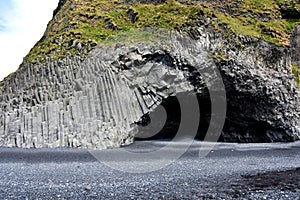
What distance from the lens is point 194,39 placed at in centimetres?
2208

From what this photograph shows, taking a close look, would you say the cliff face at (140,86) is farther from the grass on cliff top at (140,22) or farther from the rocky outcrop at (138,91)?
the grass on cliff top at (140,22)

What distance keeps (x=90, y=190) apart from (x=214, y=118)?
56.6 ft

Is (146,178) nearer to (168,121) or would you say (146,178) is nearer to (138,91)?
(138,91)

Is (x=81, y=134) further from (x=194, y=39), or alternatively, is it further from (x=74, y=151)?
(x=194, y=39)

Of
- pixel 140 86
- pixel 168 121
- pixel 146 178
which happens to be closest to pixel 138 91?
pixel 140 86

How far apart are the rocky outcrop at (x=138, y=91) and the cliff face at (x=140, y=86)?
0.21 ft

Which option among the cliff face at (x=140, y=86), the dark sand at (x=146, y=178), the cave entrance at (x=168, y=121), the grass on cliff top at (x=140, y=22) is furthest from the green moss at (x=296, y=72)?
the dark sand at (x=146, y=178)

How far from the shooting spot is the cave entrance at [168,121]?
2216 cm

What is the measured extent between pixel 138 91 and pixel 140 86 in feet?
1.24

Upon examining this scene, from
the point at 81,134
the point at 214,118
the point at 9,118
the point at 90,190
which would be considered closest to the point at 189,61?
the point at 214,118

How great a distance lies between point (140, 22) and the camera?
77.7 ft

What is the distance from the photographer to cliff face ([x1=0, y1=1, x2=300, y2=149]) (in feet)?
56.4

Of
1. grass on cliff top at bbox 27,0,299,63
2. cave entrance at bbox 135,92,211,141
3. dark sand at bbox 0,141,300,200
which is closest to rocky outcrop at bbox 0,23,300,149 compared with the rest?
cave entrance at bbox 135,92,211,141

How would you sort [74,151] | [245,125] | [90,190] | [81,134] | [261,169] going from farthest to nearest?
[245,125] < [81,134] < [74,151] < [261,169] < [90,190]
